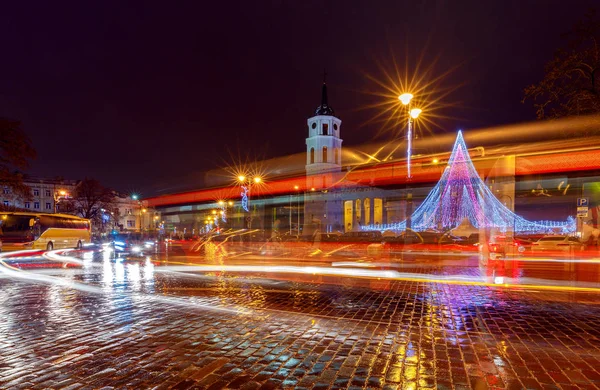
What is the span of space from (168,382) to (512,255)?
20317mm

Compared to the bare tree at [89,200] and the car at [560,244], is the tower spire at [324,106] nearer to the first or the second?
the bare tree at [89,200]

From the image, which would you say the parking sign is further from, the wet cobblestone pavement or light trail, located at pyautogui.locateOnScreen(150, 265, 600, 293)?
the wet cobblestone pavement

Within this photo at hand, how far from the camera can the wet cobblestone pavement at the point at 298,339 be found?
3691 mm

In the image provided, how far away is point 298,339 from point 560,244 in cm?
2382

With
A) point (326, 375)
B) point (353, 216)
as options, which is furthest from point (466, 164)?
point (353, 216)

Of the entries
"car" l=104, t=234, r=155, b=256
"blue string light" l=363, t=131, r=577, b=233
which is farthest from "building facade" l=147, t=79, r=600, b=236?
"car" l=104, t=234, r=155, b=256

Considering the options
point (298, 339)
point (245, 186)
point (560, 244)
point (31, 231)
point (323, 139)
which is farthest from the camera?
point (323, 139)

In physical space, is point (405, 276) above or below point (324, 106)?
below

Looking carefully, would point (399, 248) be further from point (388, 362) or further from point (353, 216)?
→ point (353, 216)

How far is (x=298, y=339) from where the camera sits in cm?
500

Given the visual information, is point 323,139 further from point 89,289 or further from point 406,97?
point 89,289

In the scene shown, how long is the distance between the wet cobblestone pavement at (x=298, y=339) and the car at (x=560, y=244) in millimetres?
15747

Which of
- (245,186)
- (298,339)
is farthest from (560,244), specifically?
(298,339)

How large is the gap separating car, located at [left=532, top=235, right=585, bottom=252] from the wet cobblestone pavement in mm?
15747
